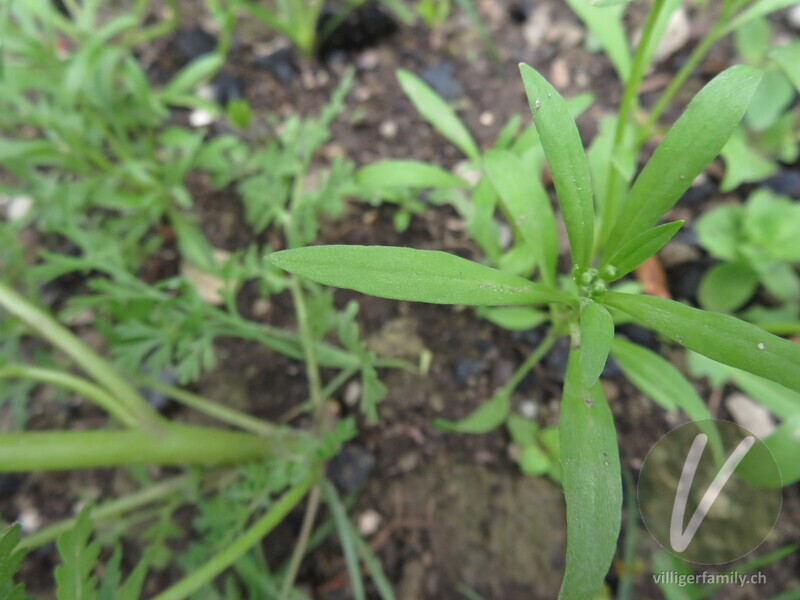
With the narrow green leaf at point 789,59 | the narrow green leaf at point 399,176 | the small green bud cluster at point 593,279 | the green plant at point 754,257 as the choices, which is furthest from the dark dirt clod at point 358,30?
the small green bud cluster at point 593,279

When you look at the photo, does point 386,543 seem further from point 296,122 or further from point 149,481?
point 296,122

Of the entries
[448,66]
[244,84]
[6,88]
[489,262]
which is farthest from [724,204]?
[6,88]

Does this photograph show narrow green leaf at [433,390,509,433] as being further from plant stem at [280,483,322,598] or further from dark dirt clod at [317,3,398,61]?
dark dirt clod at [317,3,398,61]

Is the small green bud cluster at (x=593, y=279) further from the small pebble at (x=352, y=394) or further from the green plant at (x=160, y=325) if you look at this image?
the small pebble at (x=352, y=394)

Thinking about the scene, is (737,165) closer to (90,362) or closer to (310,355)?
(310,355)

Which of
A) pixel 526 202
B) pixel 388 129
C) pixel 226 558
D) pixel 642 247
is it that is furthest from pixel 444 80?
pixel 226 558

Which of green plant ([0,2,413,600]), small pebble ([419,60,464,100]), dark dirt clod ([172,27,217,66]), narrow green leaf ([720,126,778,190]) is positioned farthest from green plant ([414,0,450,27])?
narrow green leaf ([720,126,778,190])

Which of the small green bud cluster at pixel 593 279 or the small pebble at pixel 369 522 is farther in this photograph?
the small pebble at pixel 369 522
